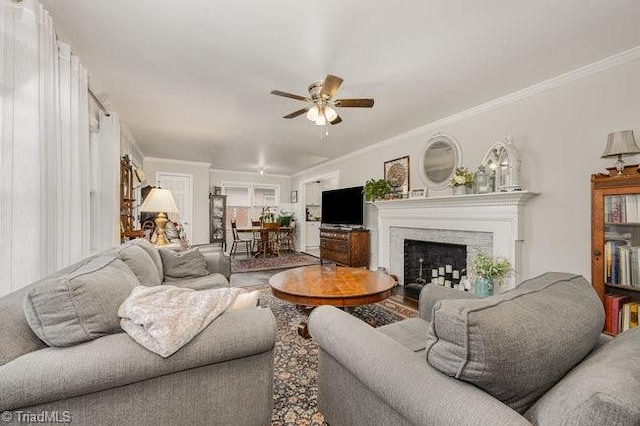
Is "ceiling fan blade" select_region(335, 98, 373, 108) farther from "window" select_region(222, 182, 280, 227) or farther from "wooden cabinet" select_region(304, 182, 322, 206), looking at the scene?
"window" select_region(222, 182, 280, 227)

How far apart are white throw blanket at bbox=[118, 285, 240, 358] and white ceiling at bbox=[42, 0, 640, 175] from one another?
169 cm

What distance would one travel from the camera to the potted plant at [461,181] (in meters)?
3.18

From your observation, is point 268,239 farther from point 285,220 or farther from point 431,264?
point 431,264

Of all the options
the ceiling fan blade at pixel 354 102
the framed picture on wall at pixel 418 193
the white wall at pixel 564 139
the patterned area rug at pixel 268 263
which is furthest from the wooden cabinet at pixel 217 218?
the white wall at pixel 564 139

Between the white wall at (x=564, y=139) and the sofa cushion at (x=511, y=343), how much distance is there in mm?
2209

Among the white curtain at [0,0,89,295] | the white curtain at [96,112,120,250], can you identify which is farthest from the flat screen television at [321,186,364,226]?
the white curtain at [0,0,89,295]

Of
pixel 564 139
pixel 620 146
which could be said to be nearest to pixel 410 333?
pixel 620 146

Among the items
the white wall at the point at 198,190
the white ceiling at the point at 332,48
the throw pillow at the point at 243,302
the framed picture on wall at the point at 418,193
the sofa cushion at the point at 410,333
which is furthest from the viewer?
the white wall at the point at 198,190

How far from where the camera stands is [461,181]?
319 centimetres

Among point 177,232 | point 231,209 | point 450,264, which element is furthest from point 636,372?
point 231,209

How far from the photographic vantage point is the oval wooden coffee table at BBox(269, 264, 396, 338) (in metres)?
2.09

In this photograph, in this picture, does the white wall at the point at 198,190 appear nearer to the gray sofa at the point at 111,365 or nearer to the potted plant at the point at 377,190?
the potted plant at the point at 377,190

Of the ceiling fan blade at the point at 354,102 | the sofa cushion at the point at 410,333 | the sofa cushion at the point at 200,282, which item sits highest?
the ceiling fan blade at the point at 354,102

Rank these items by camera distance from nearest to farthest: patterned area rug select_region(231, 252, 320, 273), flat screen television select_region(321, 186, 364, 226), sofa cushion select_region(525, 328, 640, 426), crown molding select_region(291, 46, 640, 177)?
sofa cushion select_region(525, 328, 640, 426) < crown molding select_region(291, 46, 640, 177) < flat screen television select_region(321, 186, 364, 226) < patterned area rug select_region(231, 252, 320, 273)
